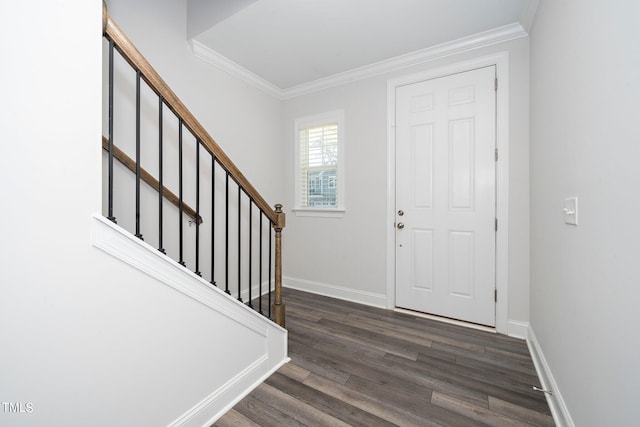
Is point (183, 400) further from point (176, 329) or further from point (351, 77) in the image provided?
point (351, 77)

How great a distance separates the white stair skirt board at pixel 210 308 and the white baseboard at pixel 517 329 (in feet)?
6.12

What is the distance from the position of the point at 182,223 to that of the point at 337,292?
1.91 m

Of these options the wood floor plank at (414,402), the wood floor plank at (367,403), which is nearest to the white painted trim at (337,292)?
the wood floor plank at (414,402)

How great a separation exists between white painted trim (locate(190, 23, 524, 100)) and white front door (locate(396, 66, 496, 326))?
218mm

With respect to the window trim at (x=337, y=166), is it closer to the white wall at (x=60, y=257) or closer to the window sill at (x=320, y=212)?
the window sill at (x=320, y=212)

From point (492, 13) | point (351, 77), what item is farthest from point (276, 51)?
point (492, 13)

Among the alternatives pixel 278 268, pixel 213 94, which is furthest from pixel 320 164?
pixel 278 268

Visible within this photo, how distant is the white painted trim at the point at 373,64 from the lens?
2.19m

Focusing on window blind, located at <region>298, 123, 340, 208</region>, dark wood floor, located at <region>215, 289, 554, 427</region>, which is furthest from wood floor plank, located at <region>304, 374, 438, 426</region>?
window blind, located at <region>298, 123, 340, 208</region>

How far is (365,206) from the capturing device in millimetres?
2861

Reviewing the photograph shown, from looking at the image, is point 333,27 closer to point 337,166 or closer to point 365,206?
point 337,166

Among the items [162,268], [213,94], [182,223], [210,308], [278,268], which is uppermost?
[213,94]

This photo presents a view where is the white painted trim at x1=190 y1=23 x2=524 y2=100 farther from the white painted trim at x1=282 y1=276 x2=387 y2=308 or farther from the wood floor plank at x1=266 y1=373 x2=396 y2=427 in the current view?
the wood floor plank at x1=266 y1=373 x2=396 y2=427

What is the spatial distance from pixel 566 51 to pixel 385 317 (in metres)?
2.29
